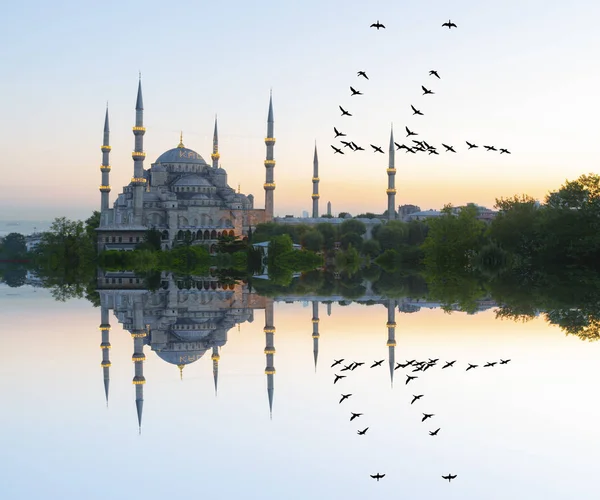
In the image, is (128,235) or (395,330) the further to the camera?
(128,235)

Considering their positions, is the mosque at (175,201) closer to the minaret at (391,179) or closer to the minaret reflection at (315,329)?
the minaret at (391,179)

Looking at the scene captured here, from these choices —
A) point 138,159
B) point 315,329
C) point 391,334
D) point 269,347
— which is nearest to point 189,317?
point 315,329

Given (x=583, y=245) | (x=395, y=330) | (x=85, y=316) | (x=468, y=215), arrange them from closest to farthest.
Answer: (x=395, y=330) < (x=85, y=316) < (x=583, y=245) < (x=468, y=215)

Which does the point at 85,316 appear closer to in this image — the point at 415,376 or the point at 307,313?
the point at 307,313

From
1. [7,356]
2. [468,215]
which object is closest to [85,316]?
[7,356]

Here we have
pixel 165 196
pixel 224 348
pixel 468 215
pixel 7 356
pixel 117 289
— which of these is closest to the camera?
pixel 7 356

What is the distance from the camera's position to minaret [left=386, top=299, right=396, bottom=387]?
1478 centimetres

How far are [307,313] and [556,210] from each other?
2686 centimetres

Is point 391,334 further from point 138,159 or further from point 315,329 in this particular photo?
point 138,159

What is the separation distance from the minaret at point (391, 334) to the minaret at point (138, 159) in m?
55.5

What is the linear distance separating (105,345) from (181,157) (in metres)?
74.0

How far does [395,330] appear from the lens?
67.4 ft

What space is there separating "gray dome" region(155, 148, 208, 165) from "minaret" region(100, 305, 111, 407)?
6504 cm

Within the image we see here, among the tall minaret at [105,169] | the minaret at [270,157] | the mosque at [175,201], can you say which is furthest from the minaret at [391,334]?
the tall minaret at [105,169]
